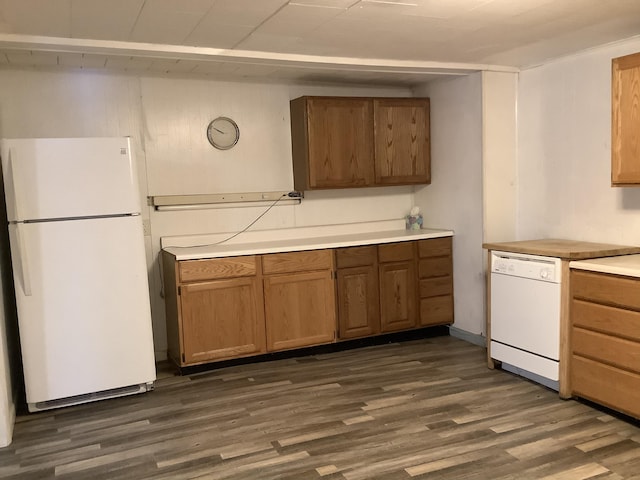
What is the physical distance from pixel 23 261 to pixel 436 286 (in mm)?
3015

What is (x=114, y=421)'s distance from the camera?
3.27 metres

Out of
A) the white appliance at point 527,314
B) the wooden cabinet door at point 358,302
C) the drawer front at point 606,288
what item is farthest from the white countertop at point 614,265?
the wooden cabinet door at point 358,302

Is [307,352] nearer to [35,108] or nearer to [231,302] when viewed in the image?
[231,302]

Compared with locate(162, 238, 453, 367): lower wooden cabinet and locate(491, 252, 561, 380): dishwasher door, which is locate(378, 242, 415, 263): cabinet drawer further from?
locate(491, 252, 561, 380): dishwasher door

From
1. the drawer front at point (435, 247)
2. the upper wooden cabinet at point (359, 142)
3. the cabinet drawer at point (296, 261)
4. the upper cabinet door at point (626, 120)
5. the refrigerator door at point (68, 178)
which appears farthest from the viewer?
the drawer front at point (435, 247)

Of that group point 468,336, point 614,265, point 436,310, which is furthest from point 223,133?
point 614,265

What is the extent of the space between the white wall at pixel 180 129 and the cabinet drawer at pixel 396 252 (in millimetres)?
568

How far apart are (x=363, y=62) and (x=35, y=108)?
2.22m

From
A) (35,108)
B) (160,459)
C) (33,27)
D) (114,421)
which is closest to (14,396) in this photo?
(114,421)

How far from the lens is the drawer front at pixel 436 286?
466 centimetres

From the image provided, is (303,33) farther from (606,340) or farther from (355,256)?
(606,340)

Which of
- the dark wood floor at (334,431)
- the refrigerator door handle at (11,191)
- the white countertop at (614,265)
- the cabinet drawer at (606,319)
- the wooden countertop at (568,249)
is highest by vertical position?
the refrigerator door handle at (11,191)

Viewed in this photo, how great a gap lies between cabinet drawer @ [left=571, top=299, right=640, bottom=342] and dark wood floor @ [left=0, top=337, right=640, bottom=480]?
1.55 ft

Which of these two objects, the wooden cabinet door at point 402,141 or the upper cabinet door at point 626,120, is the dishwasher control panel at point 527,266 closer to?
the upper cabinet door at point 626,120
